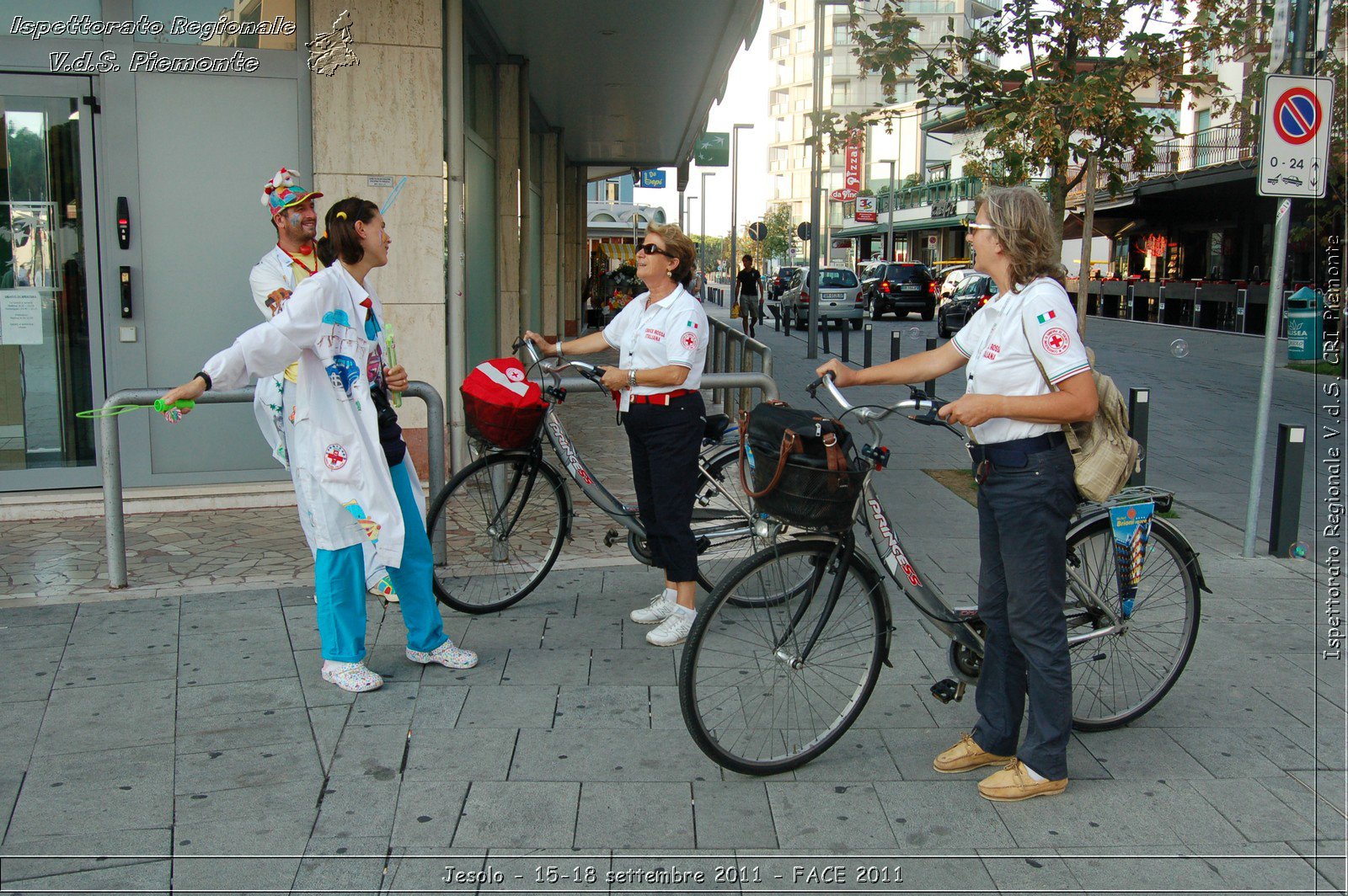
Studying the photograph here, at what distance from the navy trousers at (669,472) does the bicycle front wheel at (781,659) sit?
1.12 m

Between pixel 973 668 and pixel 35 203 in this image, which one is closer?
pixel 973 668

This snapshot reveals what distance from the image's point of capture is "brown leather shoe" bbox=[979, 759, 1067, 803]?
3543mm

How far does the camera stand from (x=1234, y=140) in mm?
30406

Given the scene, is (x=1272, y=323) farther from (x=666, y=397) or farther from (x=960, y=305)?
(x=960, y=305)

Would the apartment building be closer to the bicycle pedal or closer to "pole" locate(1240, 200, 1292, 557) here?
"pole" locate(1240, 200, 1292, 557)

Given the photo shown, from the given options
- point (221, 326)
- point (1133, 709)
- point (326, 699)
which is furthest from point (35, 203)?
point (1133, 709)

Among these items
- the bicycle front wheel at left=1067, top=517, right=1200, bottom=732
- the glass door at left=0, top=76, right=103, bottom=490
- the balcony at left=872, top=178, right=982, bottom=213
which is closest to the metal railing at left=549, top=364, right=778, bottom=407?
the bicycle front wheel at left=1067, top=517, right=1200, bottom=732

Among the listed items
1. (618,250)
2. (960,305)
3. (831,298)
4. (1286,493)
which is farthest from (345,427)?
(618,250)

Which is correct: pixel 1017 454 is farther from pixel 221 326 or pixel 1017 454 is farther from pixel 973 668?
pixel 221 326

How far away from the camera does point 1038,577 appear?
11.4ft

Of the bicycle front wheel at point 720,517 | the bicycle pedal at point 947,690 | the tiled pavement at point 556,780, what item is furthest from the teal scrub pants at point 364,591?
the bicycle pedal at point 947,690

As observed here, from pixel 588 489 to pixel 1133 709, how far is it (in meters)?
2.44

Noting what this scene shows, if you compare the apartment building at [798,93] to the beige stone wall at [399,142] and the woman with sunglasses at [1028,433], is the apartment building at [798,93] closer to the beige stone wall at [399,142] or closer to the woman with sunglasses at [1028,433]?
the beige stone wall at [399,142]

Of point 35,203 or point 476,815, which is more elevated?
point 35,203
